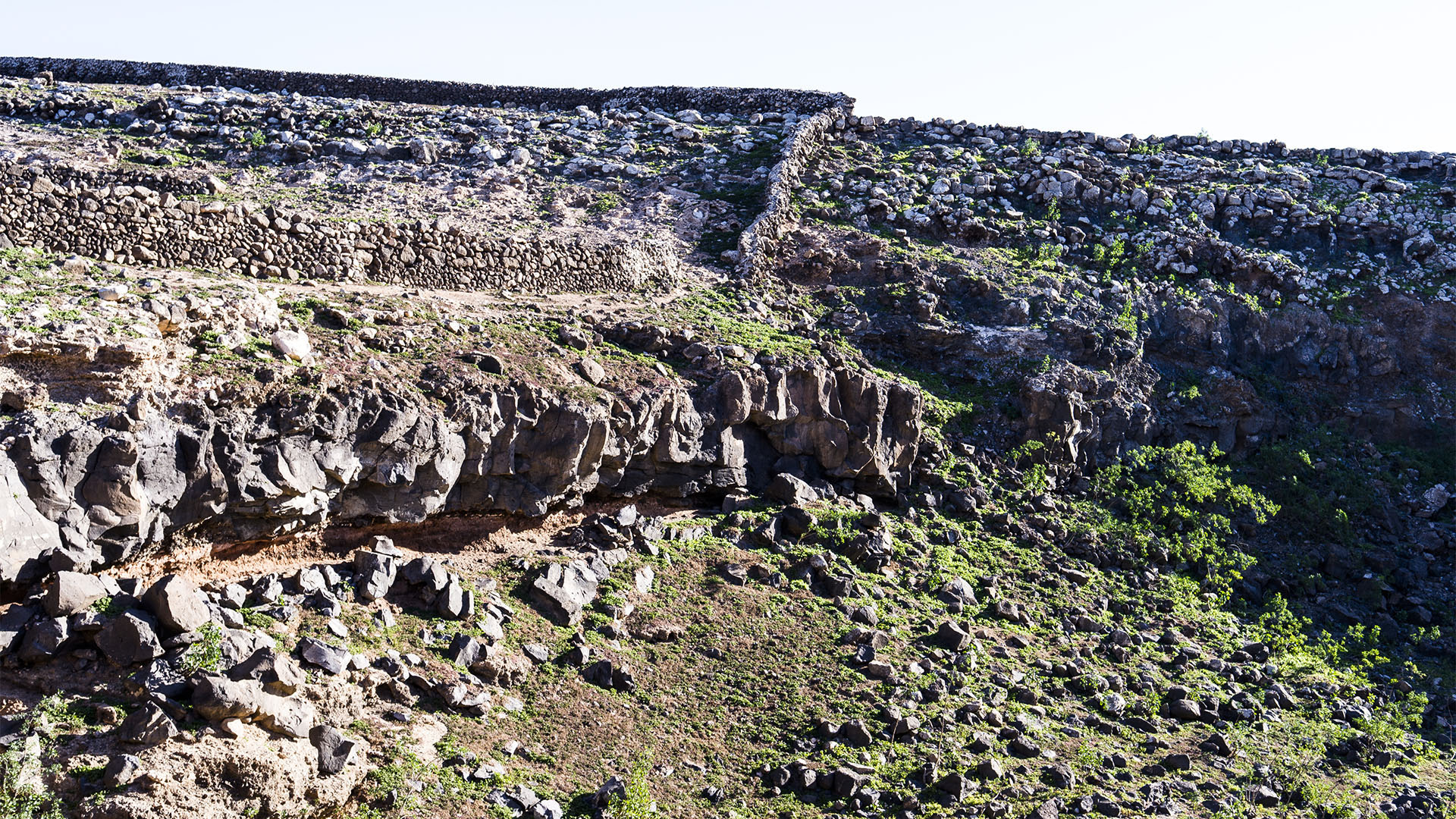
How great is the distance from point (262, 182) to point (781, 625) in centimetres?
963

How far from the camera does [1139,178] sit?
2031 centimetres

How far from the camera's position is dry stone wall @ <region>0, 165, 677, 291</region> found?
1234 centimetres

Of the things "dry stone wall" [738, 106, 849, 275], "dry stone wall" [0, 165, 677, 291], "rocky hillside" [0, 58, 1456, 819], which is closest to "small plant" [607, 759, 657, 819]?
"rocky hillside" [0, 58, 1456, 819]

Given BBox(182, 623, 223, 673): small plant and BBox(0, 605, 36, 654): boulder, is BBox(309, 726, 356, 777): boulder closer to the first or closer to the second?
BBox(182, 623, 223, 673): small plant

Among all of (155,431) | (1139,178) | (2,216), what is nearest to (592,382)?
(155,431)

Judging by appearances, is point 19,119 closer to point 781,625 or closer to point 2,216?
point 2,216

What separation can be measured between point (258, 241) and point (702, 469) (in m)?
5.58

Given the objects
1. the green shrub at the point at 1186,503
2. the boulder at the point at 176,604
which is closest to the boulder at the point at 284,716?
the boulder at the point at 176,604

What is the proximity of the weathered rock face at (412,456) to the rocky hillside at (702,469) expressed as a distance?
0.14 ft

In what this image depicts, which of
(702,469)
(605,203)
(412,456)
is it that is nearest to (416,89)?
(605,203)

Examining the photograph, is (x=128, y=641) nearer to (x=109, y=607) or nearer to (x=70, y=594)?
(x=109, y=607)

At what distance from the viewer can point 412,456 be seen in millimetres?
10852

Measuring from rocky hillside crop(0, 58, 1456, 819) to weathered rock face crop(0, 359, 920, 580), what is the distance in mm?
42

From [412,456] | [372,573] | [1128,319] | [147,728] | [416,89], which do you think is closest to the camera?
[147,728]
